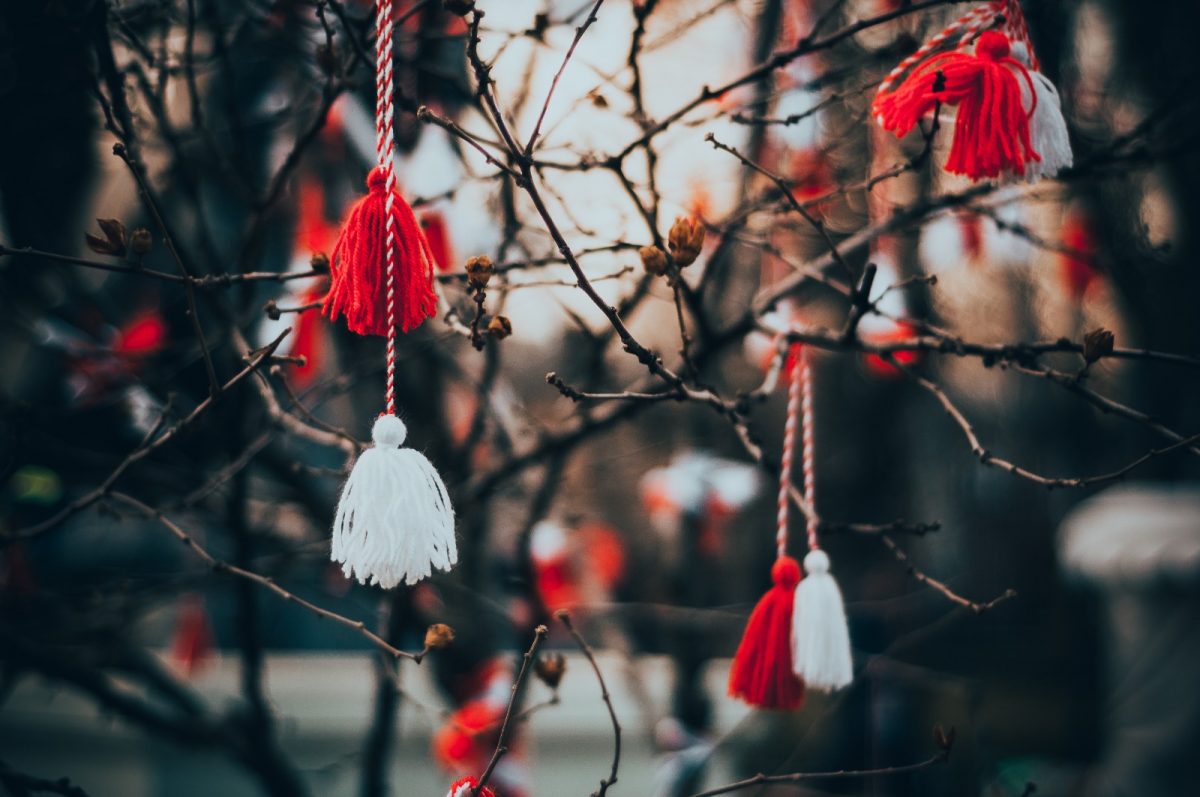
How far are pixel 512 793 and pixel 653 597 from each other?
2.54 meters

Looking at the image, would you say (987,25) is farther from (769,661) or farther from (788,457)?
(769,661)

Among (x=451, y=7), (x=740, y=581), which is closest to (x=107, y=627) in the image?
(x=451, y=7)

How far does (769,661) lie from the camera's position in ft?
4.81

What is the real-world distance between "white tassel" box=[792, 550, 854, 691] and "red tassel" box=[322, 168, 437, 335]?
0.77 m

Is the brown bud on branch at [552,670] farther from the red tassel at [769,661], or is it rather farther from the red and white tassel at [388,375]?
the red and white tassel at [388,375]

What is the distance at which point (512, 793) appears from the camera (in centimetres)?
274

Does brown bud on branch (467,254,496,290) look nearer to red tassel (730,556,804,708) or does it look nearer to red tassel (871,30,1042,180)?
red tassel (871,30,1042,180)

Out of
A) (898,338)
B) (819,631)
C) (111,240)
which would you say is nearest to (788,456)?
(819,631)

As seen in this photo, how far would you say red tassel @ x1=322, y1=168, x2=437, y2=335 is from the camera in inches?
45.4

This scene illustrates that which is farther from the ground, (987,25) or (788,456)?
(987,25)

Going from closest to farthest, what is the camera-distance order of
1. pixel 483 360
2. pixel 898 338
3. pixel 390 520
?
pixel 390 520
pixel 898 338
pixel 483 360

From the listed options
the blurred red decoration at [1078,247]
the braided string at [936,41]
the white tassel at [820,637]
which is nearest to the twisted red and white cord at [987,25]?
the braided string at [936,41]

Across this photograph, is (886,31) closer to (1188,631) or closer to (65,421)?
(1188,631)

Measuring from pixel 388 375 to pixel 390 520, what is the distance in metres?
0.18
